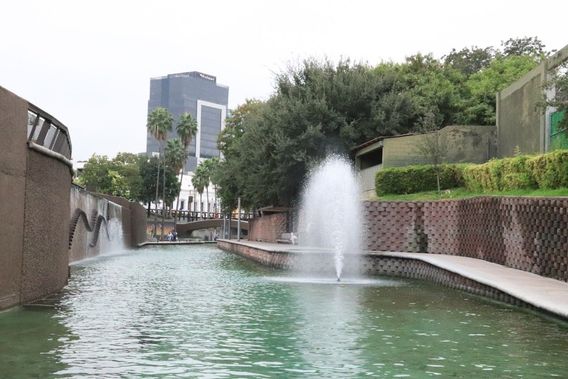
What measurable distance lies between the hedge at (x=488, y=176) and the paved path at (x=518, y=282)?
3.21 meters

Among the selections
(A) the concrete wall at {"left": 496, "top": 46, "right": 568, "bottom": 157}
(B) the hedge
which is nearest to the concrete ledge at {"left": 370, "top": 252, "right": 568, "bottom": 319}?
(B) the hedge

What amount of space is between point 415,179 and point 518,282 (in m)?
14.8

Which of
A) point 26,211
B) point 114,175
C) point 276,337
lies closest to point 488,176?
point 276,337

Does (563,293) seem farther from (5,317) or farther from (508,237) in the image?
(5,317)

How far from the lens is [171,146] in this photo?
93.3 m

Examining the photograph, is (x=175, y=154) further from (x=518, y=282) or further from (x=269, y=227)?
(x=518, y=282)

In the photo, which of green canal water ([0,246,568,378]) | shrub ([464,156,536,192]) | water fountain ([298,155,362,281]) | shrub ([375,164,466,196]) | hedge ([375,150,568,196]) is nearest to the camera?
green canal water ([0,246,568,378])

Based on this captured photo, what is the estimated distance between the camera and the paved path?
10297 mm

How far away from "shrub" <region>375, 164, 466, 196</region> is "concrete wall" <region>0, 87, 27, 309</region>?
63.5 feet

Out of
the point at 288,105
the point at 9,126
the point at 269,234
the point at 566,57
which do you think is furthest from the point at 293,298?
the point at 269,234

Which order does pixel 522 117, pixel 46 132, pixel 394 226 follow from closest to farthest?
1. pixel 46 132
2. pixel 394 226
3. pixel 522 117

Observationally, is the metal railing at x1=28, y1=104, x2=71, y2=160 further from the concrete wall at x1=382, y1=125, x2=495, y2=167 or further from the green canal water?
the concrete wall at x1=382, y1=125, x2=495, y2=167

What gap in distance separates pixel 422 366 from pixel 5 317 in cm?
572

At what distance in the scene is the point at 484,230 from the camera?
739 inches
